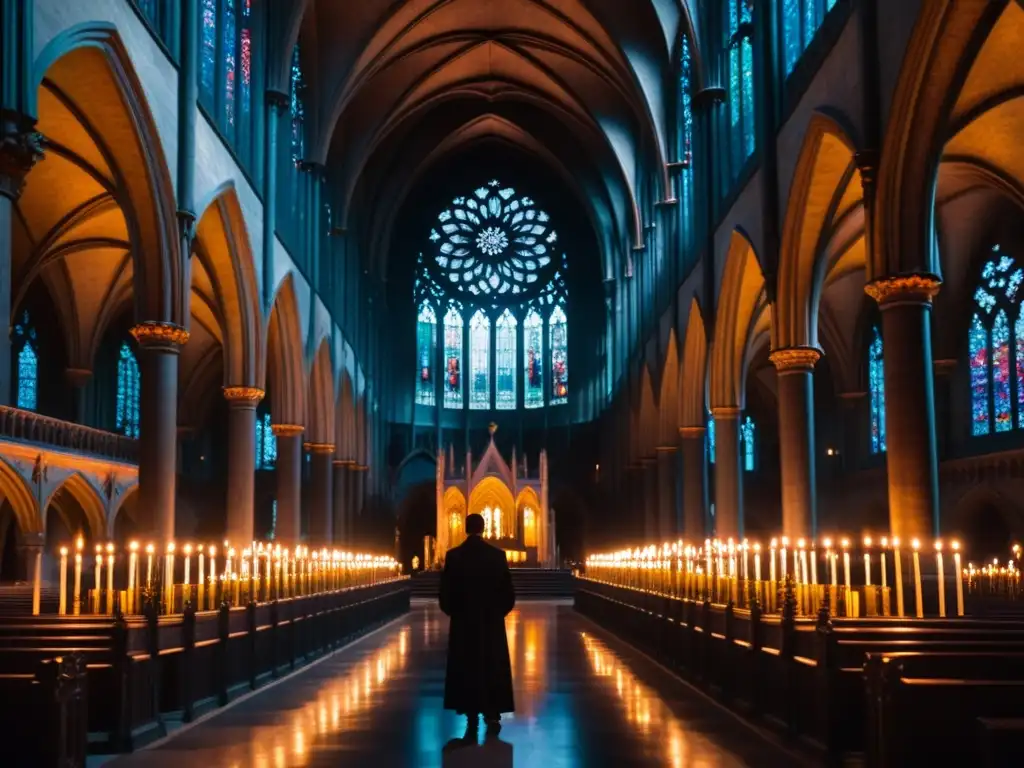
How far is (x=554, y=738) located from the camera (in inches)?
382

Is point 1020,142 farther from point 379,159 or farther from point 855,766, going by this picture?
point 379,159

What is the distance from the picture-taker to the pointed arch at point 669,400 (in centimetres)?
3372

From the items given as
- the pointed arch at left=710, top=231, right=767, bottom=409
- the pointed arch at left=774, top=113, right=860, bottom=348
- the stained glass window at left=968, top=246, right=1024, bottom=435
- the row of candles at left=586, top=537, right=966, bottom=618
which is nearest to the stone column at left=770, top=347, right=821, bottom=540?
the pointed arch at left=774, top=113, right=860, bottom=348

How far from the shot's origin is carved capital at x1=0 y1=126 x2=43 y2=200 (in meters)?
12.0

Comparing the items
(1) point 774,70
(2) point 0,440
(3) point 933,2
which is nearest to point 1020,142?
(1) point 774,70

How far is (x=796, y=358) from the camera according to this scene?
69.5 feet

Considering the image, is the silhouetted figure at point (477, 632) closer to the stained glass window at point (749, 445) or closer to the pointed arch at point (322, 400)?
the pointed arch at point (322, 400)

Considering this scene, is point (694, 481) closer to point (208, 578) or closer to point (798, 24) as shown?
point (798, 24)

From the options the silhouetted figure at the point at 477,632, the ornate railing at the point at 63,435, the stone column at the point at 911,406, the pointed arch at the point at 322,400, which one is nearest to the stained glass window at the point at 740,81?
the stone column at the point at 911,406

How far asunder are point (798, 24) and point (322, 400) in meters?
20.7

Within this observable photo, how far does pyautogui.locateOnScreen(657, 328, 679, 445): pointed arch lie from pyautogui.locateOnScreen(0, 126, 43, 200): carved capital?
22.9 m

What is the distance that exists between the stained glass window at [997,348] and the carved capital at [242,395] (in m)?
17.9

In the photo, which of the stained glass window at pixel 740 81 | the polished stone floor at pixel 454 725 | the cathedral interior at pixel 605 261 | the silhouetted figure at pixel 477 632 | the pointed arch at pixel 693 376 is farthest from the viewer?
the pointed arch at pixel 693 376

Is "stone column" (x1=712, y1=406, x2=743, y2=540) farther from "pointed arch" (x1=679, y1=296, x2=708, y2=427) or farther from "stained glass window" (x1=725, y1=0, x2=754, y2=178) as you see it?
"stained glass window" (x1=725, y1=0, x2=754, y2=178)
